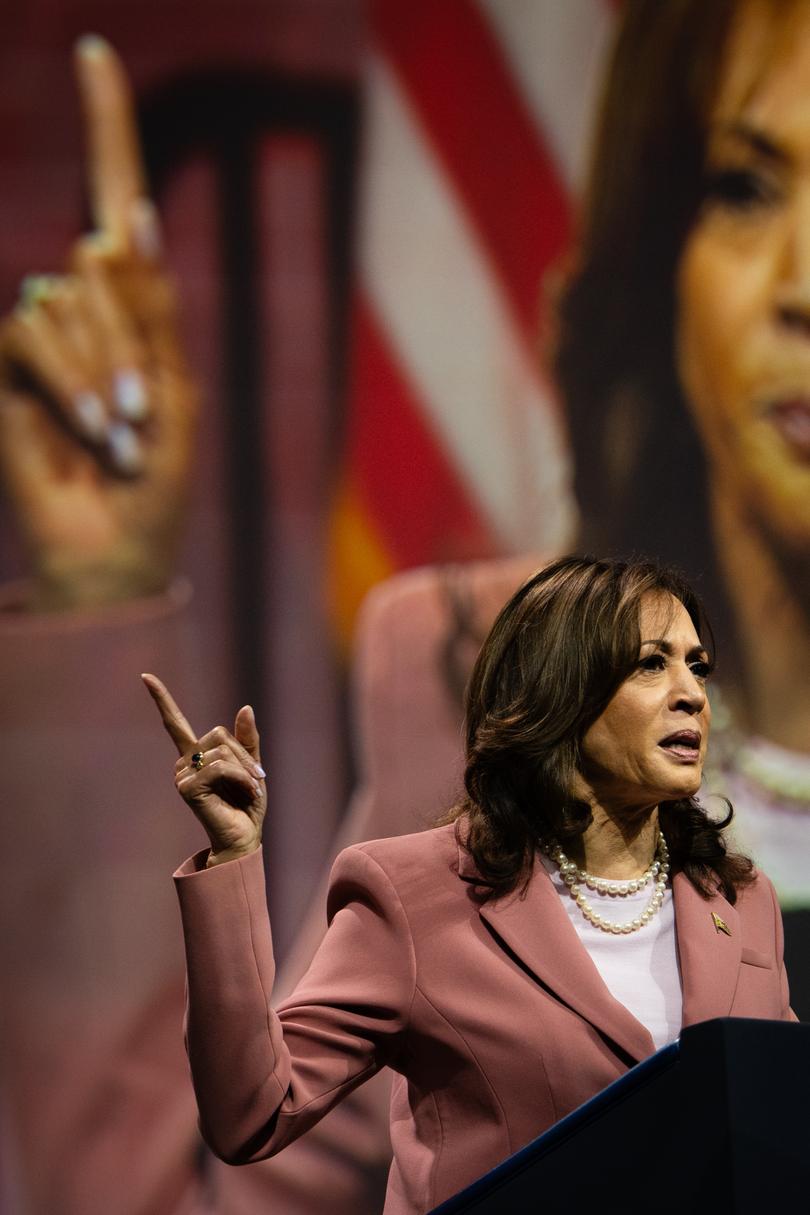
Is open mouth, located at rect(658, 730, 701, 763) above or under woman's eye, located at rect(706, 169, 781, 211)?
under

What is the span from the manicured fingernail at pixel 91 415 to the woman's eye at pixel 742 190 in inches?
51.5

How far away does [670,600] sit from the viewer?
1599 mm

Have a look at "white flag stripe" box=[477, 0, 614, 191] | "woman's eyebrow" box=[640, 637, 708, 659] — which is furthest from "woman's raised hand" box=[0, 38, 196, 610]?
"woman's eyebrow" box=[640, 637, 708, 659]

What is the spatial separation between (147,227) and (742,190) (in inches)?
47.4

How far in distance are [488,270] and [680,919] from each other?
1718 mm

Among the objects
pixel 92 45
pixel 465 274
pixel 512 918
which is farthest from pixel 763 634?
pixel 92 45

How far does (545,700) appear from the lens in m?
1.57

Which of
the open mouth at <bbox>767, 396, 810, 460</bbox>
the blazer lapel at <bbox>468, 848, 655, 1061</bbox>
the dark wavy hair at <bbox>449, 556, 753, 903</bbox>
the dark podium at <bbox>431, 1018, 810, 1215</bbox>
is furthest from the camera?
the open mouth at <bbox>767, 396, 810, 460</bbox>

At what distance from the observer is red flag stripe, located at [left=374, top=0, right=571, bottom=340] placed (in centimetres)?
294

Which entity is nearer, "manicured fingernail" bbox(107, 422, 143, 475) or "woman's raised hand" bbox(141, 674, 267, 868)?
"woman's raised hand" bbox(141, 674, 267, 868)

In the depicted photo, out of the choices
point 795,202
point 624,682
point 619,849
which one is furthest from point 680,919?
point 795,202

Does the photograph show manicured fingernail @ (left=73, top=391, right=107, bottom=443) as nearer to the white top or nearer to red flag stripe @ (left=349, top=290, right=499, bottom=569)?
red flag stripe @ (left=349, top=290, right=499, bottom=569)

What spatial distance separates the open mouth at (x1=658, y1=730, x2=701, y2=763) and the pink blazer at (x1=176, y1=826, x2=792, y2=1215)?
18cm

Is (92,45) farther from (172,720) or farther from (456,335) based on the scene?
(172,720)
